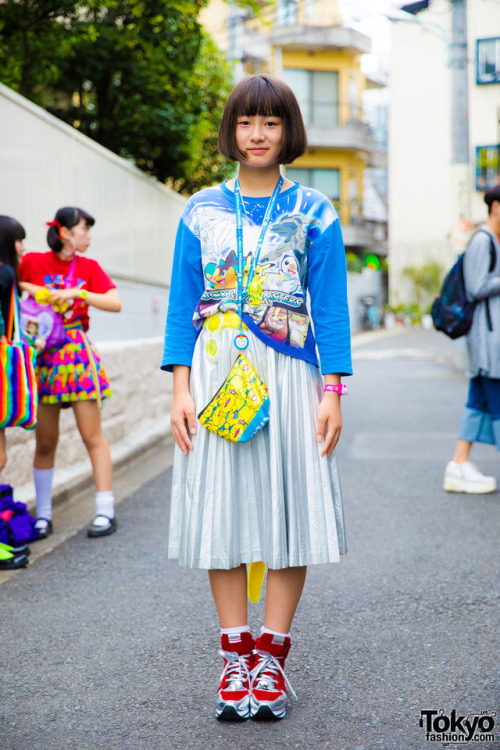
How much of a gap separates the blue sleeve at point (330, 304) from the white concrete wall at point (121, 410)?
10.1 feet

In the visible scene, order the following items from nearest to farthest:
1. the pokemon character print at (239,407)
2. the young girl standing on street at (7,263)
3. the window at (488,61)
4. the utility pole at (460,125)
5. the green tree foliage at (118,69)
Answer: the pokemon character print at (239,407)
the young girl standing on street at (7,263)
the green tree foliage at (118,69)
the utility pole at (460,125)
the window at (488,61)

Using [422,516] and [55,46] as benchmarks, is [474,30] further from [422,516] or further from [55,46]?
[422,516]

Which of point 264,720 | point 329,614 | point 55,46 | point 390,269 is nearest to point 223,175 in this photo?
point 55,46

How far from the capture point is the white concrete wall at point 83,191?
5.55m

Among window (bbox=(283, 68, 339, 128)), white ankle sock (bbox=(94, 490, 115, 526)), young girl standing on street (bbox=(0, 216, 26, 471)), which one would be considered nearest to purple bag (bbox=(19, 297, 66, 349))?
young girl standing on street (bbox=(0, 216, 26, 471))

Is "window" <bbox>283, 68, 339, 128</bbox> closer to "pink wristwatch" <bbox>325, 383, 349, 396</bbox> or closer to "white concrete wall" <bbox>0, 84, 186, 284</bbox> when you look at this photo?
"white concrete wall" <bbox>0, 84, 186, 284</bbox>

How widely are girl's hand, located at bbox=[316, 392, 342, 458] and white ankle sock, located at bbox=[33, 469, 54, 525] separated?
2582mm

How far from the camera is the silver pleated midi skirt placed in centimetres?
242

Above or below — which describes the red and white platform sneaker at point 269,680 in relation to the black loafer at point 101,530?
above

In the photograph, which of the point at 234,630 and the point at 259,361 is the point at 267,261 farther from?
the point at 234,630

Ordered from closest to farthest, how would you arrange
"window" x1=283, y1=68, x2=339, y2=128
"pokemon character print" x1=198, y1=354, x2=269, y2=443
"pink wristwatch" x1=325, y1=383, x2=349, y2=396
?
"pokemon character print" x1=198, y1=354, x2=269, y2=443
"pink wristwatch" x1=325, y1=383, x2=349, y2=396
"window" x1=283, y1=68, x2=339, y2=128

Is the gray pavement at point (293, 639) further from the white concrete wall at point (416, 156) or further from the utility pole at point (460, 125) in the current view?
the white concrete wall at point (416, 156)

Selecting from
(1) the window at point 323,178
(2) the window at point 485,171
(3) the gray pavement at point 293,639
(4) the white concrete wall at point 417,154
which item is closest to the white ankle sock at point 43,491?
(3) the gray pavement at point 293,639

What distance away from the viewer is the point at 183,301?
2.49 metres
